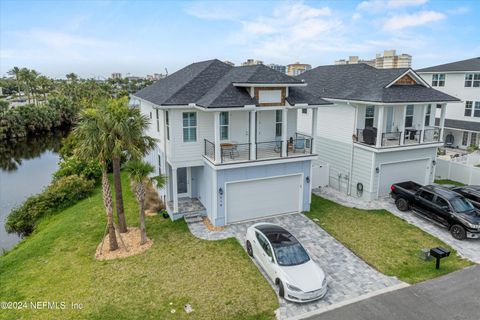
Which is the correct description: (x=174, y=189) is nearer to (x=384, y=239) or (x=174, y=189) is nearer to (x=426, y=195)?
(x=384, y=239)

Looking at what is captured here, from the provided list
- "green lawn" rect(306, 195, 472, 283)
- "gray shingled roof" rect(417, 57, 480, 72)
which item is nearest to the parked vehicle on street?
"green lawn" rect(306, 195, 472, 283)

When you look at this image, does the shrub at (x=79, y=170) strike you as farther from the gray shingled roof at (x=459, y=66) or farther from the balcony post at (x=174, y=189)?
the gray shingled roof at (x=459, y=66)

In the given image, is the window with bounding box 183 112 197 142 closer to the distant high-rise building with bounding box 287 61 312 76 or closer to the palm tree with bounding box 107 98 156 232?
the palm tree with bounding box 107 98 156 232

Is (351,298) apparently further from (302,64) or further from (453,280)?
(302,64)

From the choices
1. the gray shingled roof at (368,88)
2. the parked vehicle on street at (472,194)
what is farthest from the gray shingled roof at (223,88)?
the parked vehicle on street at (472,194)

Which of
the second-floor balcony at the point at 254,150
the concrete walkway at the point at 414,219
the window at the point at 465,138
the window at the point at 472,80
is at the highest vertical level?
the window at the point at 472,80

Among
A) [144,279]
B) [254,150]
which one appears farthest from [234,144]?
[144,279]

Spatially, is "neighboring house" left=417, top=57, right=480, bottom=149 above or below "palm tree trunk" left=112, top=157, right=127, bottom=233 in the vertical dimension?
above
